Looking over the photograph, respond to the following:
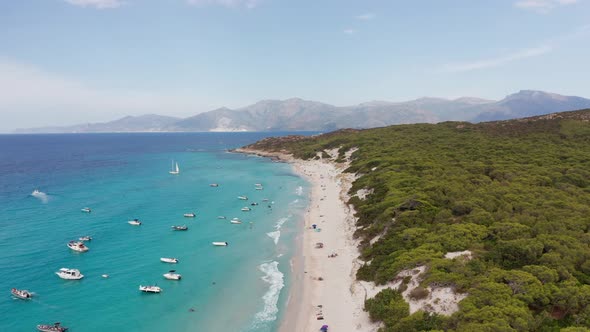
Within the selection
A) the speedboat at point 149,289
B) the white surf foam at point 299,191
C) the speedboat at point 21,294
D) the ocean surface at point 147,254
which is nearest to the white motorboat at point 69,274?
the ocean surface at point 147,254

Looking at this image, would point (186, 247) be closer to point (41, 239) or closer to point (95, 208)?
point (41, 239)

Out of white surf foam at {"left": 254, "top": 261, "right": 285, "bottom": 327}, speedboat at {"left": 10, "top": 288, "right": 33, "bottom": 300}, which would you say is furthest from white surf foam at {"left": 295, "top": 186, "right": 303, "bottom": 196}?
speedboat at {"left": 10, "top": 288, "right": 33, "bottom": 300}

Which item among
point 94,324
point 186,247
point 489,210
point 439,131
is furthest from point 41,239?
point 439,131

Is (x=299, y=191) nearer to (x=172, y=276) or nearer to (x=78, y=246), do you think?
(x=172, y=276)

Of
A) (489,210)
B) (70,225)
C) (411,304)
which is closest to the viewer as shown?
(411,304)

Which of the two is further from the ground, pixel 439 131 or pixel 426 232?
pixel 439 131

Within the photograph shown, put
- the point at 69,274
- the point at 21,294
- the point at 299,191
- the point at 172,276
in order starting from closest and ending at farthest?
the point at 21,294 < the point at 69,274 < the point at 172,276 < the point at 299,191

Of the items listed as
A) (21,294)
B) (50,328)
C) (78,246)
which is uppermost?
(78,246)

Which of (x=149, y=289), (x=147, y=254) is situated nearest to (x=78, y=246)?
(x=147, y=254)
